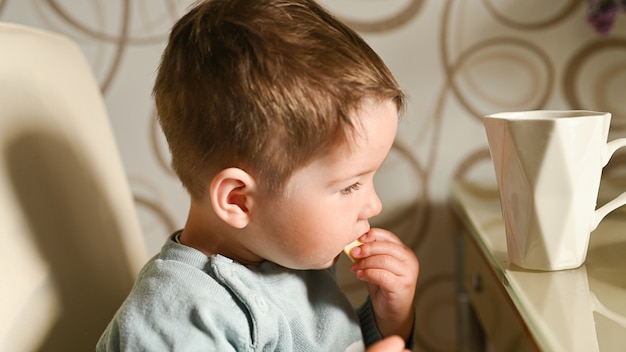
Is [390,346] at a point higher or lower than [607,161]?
lower

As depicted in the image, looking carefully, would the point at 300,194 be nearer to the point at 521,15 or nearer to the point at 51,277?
the point at 51,277

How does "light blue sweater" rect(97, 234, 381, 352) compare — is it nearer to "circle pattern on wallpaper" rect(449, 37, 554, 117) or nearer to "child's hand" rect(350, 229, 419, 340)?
"child's hand" rect(350, 229, 419, 340)

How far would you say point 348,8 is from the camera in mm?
1057

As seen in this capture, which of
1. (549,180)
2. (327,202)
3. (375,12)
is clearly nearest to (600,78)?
(375,12)

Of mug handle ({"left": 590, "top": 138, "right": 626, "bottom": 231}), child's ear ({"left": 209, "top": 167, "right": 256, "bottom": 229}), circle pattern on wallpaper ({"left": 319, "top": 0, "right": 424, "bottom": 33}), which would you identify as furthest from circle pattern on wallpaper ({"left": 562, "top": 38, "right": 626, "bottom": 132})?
child's ear ({"left": 209, "top": 167, "right": 256, "bottom": 229})

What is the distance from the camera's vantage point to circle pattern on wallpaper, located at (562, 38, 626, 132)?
105cm

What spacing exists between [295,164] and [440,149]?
532 millimetres

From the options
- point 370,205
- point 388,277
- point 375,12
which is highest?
point 375,12

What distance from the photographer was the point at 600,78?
1.06 meters

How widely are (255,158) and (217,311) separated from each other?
138mm

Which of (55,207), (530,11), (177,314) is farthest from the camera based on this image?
(530,11)

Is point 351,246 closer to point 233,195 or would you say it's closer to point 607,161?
point 233,195

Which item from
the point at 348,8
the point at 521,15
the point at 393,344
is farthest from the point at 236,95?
the point at 521,15

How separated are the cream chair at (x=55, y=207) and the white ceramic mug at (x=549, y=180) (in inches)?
16.7
